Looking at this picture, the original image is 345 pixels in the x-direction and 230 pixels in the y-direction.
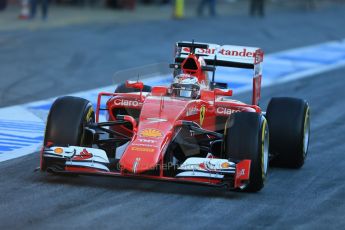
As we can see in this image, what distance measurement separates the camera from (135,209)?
9.85m

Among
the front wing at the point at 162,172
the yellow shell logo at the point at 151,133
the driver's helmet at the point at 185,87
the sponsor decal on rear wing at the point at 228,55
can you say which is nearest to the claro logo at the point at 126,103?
the driver's helmet at the point at 185,87

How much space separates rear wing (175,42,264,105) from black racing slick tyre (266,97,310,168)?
0.80 metres

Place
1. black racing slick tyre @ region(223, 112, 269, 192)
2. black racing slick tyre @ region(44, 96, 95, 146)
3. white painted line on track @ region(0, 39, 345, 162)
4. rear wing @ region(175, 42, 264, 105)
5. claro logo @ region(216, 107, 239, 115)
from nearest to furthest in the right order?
1. black racing slick tyre @ region(223, 112, 269, 192)
2. black racing slick tyre @ region(44, 96, 95, 146)
3. claro logo @ region(216, 107, 239, 115)
4. rear wing @ region(175, 42, 264, 105)
5. white painted line on track @ region(0, 39, 345, 162)

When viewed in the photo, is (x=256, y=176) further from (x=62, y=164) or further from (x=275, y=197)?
(x=62, y=164)

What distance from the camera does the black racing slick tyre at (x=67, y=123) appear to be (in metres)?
11.0

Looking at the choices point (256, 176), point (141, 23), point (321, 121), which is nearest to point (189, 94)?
point (256, 176)

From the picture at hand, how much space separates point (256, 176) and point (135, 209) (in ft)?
5.01

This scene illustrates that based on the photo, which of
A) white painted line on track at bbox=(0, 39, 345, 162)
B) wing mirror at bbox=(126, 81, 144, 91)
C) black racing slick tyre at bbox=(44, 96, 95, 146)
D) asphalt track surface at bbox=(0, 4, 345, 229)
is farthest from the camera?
white painted line on track at bbox=(0, 39, 345, 162)

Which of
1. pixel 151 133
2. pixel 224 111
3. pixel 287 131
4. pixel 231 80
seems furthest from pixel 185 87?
pixel 231 80

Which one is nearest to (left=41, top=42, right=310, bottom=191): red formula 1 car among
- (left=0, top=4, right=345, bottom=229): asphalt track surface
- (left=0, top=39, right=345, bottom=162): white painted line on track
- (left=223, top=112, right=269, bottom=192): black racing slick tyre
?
(left=223, top=112, right=269, bottom=192): black racing slick tyre

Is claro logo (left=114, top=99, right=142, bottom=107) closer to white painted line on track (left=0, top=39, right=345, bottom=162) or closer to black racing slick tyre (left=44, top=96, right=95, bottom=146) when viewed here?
black racing slick tyre (left=44, top=96, right=95, bottom=146)

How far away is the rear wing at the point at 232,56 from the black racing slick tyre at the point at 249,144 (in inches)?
89.8

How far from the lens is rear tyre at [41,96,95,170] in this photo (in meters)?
11.0

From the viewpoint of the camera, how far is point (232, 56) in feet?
43.8
